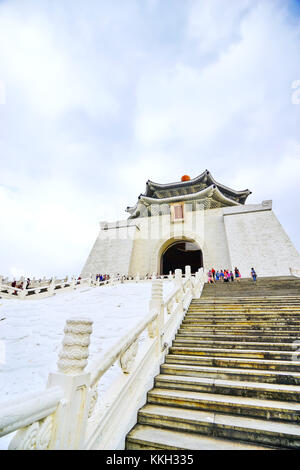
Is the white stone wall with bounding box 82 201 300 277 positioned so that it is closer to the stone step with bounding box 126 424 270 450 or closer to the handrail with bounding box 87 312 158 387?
the handrail with bounding box 87 312 158 387

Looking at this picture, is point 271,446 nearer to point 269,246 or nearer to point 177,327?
point 177,327

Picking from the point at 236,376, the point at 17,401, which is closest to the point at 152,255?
the point at 236,376

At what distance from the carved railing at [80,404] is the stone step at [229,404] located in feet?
1.07

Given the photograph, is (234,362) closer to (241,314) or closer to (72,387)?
(241,314)

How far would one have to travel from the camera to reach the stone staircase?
7.47 feet

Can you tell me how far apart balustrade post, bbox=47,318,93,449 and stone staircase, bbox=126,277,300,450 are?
35.1 inches

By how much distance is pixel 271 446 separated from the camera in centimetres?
219

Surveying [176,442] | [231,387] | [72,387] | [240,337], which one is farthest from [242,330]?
[72,387]

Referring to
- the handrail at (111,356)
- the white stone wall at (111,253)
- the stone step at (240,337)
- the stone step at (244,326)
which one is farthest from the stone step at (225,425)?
the white stone wall at (111,253)

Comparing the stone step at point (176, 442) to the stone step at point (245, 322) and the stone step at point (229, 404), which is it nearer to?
the stone step at point (229, 404)

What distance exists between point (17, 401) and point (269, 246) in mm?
18215

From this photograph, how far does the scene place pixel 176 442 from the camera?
2.26 meters

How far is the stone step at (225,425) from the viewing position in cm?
219

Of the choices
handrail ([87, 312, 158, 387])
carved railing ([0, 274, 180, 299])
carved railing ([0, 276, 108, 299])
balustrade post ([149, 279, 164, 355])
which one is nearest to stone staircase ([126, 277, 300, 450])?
balustrade post ([149, 279, 164, 355])
